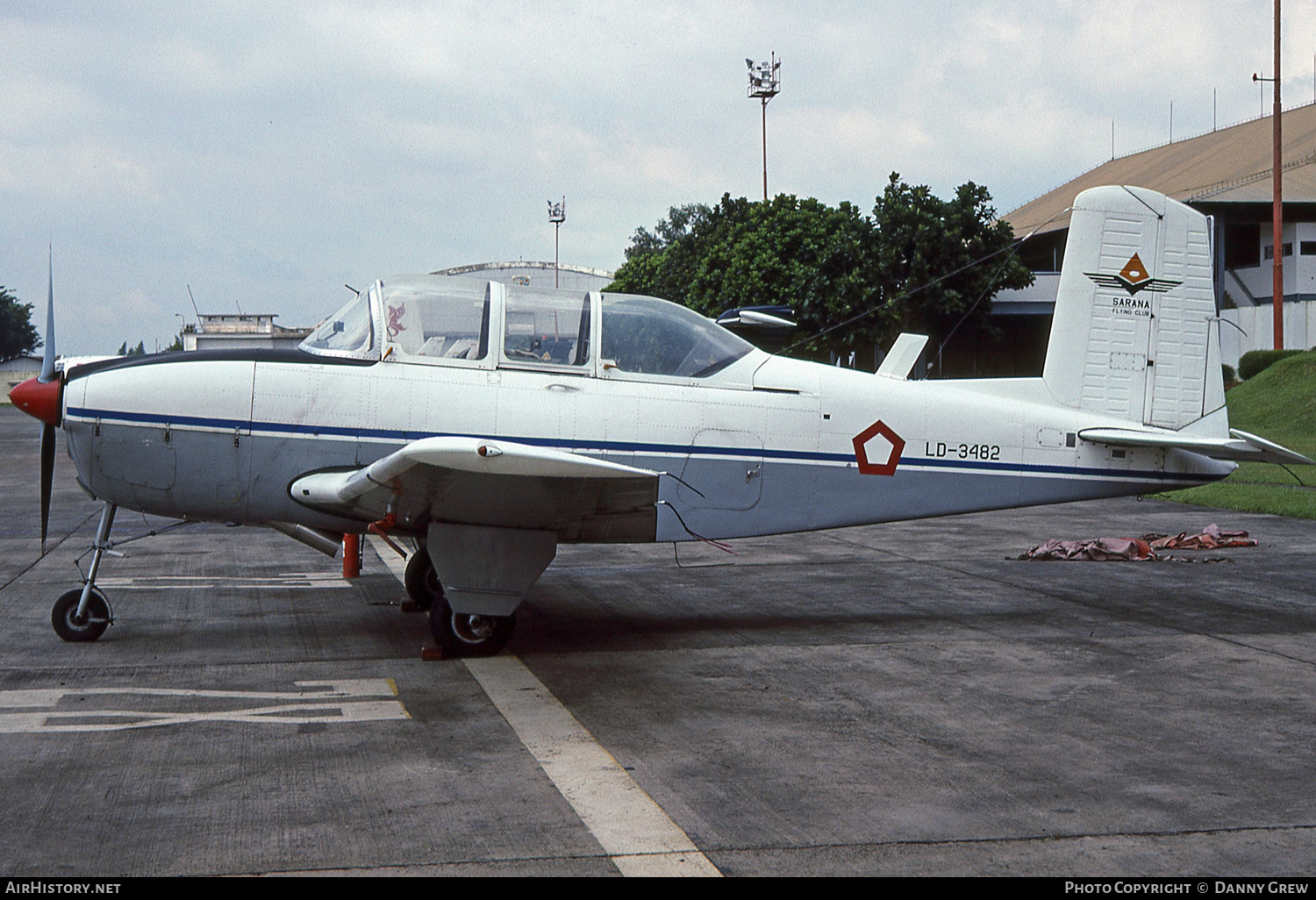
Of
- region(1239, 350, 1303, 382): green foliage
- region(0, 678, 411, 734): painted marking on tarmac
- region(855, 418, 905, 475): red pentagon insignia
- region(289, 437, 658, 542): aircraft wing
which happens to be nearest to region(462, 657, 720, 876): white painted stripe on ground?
region(0, 678, 411, 734): painted marking on tarmac

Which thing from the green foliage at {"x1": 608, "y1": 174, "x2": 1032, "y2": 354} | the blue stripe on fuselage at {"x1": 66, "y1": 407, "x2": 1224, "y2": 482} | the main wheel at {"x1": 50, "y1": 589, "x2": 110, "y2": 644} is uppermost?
the green foliage at {"x1": 608, "y1": 174, "x2": 1032, "y2": 354}

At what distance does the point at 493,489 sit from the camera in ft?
21.2

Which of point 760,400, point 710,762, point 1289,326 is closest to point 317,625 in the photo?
point 760,400

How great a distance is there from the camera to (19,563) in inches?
431

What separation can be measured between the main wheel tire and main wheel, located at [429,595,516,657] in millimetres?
1469

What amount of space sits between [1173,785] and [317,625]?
5696 mm

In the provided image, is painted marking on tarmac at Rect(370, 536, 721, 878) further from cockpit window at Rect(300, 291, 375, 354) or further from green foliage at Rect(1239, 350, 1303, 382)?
green foliage at Rect(1239, 350, 1303, 382)

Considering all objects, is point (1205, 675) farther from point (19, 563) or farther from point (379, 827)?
point (19, 563)

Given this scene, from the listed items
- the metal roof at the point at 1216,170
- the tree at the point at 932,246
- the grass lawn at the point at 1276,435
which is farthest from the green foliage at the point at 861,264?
the metal roof at the point at 1216,170

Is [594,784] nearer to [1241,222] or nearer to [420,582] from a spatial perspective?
[420,582]

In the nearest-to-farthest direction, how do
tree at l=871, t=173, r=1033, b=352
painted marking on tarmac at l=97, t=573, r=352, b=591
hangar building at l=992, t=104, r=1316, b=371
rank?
painted marking on tarmac at l=97, t=573, r=352, b=591, tree at l=871, t=173, r=1033, b=352, hangar building at l=992, t=104, r=1316, b=371

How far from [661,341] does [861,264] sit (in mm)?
32803

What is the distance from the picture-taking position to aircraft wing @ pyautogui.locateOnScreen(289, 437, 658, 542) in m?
5.80

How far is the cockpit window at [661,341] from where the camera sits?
753 cm
